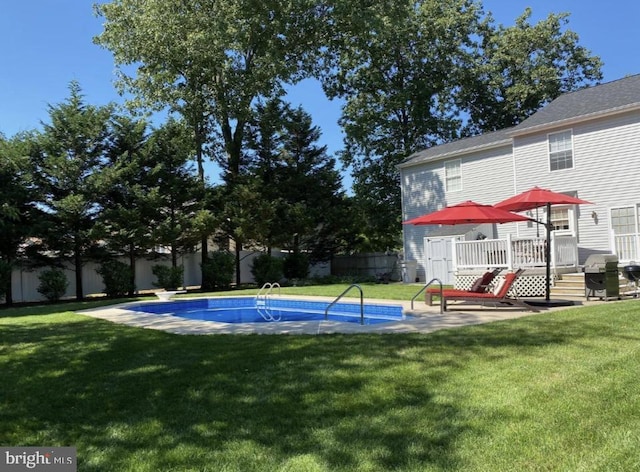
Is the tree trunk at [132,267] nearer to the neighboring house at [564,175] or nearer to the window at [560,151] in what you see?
the neighboring house at [564,175]

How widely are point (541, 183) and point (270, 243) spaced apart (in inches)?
505

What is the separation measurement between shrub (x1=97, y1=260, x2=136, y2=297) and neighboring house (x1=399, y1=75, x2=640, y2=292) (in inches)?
492

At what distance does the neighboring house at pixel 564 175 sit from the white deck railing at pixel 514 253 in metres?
0.03

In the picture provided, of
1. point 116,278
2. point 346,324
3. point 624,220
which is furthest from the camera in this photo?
point 116,278

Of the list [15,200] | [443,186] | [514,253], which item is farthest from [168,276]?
[514,253]

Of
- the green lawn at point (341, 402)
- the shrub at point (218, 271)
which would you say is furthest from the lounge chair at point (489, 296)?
the shrub at point (218, 271)

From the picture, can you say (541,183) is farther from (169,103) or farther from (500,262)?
(169,103)

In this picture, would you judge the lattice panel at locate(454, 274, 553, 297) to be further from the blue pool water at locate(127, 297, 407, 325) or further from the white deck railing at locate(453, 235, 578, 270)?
the blue pool water at locate(127, 297, 407, 325)

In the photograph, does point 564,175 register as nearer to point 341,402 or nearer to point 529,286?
point 529,286

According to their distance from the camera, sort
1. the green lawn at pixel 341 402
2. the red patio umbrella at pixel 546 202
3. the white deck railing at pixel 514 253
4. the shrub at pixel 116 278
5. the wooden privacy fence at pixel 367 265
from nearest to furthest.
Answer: the green lawn at pixel 341 402, the red patio umbrella at pixel 546 202, the white deck railing at pixel 514 253, the shrub at pixel 116 278, the wooden privacy fence at pixel 367 265

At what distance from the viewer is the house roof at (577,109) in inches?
626

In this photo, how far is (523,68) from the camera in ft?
98.2

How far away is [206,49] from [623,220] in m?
17.8

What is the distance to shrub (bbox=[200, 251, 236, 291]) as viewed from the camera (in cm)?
2339
